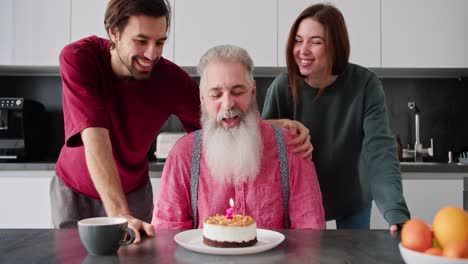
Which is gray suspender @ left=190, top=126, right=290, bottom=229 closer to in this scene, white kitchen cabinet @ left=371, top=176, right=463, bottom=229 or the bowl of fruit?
the bowl of fruit

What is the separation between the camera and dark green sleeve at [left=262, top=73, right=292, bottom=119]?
75.7 inches

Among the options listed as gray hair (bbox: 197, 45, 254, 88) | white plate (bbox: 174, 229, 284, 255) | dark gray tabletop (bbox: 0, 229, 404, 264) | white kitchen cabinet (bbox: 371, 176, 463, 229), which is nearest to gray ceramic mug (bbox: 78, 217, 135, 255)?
dark gray tabletop (bbox: 0, 229, 404, 264)

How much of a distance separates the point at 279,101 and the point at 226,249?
1013 millimetres

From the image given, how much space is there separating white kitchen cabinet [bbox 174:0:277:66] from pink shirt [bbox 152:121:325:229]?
178cm

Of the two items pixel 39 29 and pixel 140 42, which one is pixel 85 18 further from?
pixel 140 42

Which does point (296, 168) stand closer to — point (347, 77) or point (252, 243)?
point (347, 77)

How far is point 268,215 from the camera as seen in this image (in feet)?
5.13

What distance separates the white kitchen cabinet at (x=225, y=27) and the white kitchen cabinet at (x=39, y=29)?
0.78 m

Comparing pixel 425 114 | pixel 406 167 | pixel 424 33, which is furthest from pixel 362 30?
pixel 406 167

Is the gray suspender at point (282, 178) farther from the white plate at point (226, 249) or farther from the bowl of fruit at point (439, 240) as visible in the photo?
the bowl of fruit at point (439, 240)

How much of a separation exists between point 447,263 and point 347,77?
1.15 meters

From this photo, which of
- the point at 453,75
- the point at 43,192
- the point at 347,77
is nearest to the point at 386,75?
the point at 453,75

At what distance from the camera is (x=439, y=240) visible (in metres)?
0.85

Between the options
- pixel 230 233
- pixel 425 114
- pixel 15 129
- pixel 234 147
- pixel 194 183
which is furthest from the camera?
pixel 425 114
